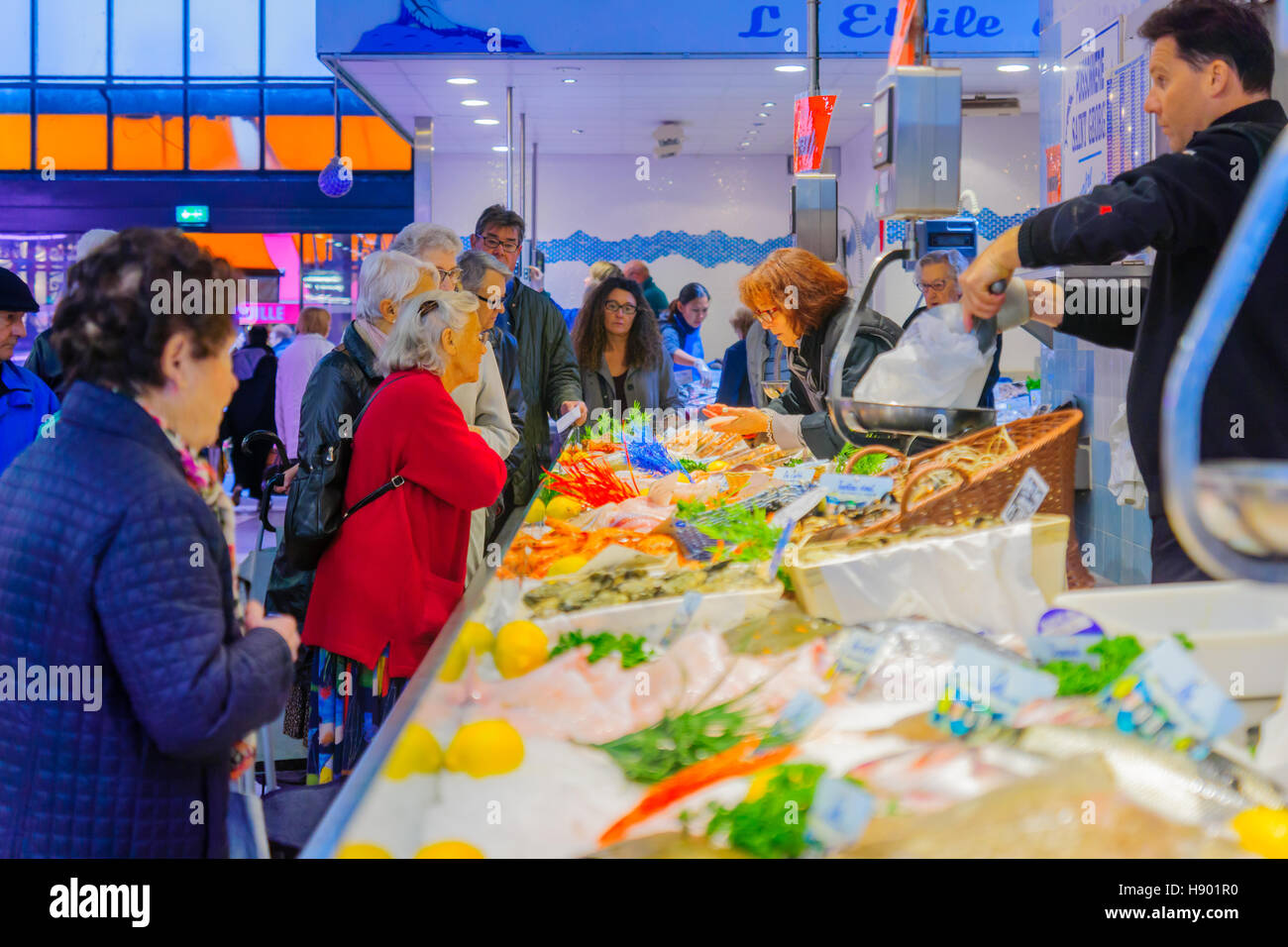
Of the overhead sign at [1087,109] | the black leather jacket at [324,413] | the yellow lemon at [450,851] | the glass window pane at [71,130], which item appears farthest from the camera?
the glass window pane at [71,130]

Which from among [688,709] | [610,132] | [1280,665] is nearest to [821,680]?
[688,709]

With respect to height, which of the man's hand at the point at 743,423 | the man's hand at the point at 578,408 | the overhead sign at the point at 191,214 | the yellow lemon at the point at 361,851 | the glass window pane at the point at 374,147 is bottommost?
the yellow lemon at the point at 361,851

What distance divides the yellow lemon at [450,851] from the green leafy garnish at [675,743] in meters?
0.27

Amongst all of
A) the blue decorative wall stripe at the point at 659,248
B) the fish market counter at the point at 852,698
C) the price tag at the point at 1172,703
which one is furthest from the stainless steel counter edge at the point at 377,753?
the blue decorative wall stripe at the point at 659,248

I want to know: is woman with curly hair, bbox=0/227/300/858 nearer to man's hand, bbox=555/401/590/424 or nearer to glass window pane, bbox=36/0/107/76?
man's hand, bbox=555/401/590/424

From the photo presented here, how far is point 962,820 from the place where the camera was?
1.23 meters

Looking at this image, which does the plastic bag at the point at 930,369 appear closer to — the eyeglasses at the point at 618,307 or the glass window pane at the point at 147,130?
the eyeglasses at the point at 618,307

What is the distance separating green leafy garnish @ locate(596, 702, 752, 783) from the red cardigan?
1338mm

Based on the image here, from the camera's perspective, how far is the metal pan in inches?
71.9

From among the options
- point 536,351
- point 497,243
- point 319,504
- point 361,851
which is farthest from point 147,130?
point 361,851

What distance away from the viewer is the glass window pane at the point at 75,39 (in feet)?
53.6

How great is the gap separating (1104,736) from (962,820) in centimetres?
23

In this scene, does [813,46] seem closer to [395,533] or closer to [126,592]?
[395,533]
